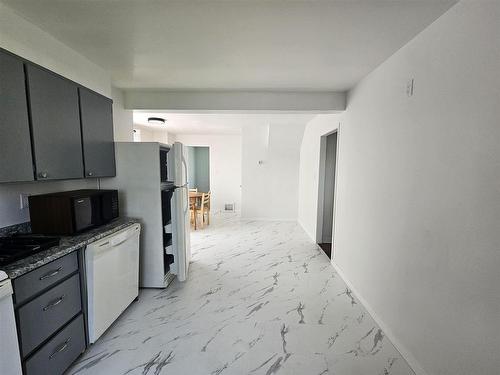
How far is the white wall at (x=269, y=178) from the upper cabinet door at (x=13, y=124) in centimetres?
436

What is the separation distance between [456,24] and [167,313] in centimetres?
311

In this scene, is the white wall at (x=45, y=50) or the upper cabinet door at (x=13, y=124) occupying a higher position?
the white wall at (x=45, y=50)

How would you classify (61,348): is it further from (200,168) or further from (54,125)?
(200,168)

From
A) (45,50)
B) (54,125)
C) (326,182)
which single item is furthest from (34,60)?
(326,182)

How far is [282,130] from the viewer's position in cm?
521

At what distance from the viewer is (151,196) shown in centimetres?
250

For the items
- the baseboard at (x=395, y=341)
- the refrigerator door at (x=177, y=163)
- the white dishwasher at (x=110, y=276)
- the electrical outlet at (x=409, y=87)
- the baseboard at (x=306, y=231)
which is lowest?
the baseboard at (x=395, y=341)

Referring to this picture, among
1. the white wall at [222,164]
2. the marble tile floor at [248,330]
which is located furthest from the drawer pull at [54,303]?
the white wall at [222,164]

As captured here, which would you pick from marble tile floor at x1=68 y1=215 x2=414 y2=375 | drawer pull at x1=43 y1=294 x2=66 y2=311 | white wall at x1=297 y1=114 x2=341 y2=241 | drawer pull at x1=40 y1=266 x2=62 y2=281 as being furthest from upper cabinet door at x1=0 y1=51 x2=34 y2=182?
white wall at x1=297 y1=114 x2=341 y2=241

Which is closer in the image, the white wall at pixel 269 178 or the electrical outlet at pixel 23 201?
the electrical outlet at pixel 23 201

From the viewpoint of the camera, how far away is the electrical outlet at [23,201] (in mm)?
1755

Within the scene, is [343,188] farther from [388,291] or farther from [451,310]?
[451,310]

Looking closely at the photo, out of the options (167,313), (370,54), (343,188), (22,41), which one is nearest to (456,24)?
(370,54)

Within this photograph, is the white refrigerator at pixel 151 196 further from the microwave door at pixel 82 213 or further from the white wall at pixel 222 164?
the white wall at pixel 222 164
